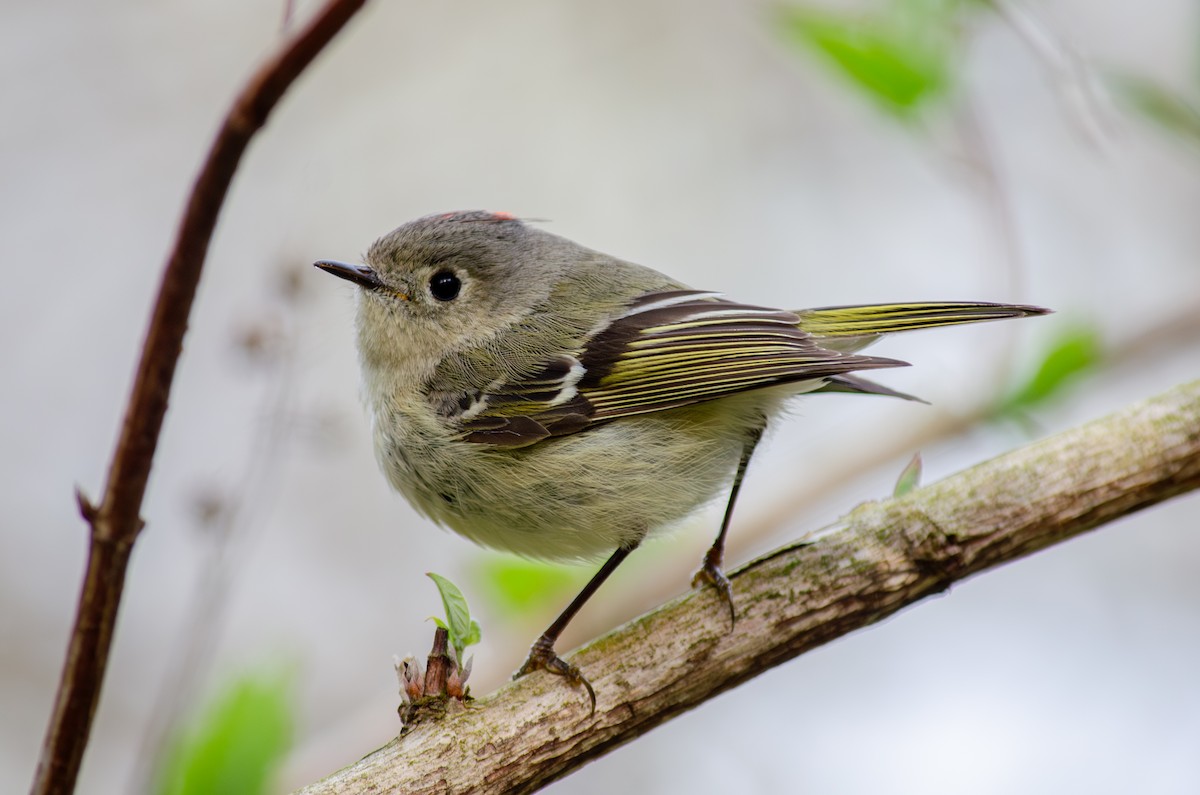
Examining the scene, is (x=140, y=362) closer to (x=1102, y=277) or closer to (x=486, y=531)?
(x=486, y=531)

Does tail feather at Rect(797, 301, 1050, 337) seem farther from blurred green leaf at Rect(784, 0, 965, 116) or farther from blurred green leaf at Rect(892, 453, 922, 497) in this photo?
blurred green leaf at Rect(784, 0, 965, 116)

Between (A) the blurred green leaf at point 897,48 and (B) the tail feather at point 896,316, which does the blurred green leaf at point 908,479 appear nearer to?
(B) the tail feather at point 896,316

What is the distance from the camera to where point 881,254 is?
4875 millimetres

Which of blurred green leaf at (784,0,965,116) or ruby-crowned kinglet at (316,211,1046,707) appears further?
blurred green leaf at (784,0,965,116)

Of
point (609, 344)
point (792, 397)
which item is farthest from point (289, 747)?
point (792, 397)

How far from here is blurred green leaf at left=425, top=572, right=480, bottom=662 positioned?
1578 millimetres

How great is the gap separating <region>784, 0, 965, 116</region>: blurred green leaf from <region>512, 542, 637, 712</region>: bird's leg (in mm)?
1015

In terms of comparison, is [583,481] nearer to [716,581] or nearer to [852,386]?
[716,581]

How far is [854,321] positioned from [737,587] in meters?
0.60

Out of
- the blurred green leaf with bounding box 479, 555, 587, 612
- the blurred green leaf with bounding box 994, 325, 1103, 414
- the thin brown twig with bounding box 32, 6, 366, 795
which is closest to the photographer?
the thin brown twig with bounding box 32, 6, 366, 795

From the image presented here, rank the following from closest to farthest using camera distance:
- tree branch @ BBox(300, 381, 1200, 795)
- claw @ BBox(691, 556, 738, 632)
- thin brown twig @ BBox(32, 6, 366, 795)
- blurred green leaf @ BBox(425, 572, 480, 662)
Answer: thin brown twig @ BBox(32, 6, 366, 795) → blurred green leaf @ BBox(425, 572, 480, 662) → tree branch @ BBox(300, 381, 1200, 795) → claw @ BBox(691, 556, 738, 632)

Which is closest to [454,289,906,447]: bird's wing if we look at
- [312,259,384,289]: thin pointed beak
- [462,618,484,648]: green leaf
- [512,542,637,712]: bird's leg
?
[512,542,637,712]: bird's leg

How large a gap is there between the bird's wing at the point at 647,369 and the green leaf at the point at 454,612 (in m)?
0.59

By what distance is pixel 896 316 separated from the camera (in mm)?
2141
